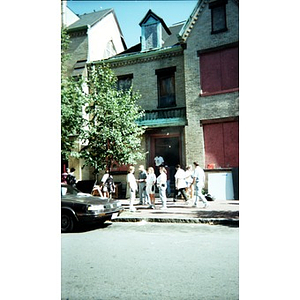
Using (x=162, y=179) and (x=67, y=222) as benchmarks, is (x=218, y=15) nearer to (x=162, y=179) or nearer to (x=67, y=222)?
(x=162, y=179)

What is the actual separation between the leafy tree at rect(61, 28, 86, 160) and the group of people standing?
1233mm

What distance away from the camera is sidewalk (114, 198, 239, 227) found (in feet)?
14.7

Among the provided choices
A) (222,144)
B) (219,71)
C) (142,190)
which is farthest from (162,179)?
(219,71)

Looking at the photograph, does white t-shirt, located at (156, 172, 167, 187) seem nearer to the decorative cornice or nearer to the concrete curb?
the concrete curb

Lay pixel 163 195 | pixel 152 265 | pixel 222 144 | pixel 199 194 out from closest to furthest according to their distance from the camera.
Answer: pixel 152 265, pixel 222 144, pixel 199 194, pixel 163 195

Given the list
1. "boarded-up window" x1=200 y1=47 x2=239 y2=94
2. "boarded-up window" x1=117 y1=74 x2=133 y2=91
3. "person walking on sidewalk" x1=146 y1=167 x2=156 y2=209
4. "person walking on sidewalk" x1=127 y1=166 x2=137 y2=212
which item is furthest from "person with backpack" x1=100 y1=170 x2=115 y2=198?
"boarded-up window" x1=200 y1=47 x2=239 y2=94

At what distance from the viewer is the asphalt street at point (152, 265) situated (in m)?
2.47

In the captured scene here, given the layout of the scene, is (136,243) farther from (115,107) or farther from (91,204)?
(115,107)

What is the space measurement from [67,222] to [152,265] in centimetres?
255

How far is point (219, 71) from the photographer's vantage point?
15.4 ft
